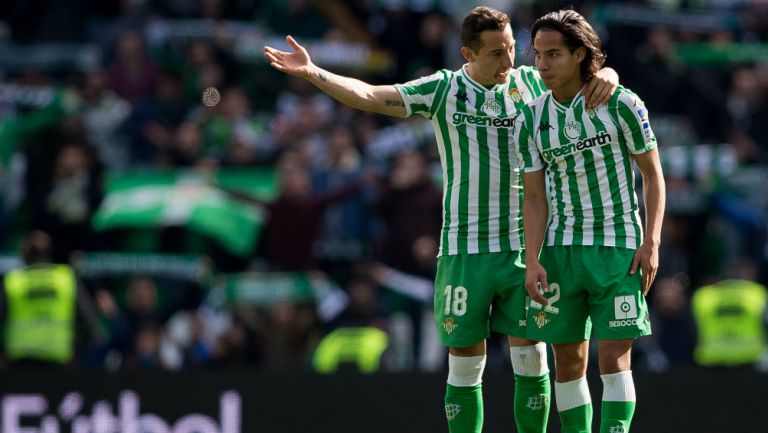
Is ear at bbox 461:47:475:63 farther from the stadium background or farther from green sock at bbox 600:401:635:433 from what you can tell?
the stadium background

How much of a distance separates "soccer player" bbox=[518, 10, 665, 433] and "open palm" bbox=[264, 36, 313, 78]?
1.04 meters

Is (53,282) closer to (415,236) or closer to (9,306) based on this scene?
(9,306)

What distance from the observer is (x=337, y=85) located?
22.4 ft

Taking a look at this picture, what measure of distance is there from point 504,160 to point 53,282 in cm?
537

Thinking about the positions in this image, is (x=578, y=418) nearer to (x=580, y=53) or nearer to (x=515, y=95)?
(x=515, y=95)

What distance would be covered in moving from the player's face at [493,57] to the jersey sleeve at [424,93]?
0.53ft

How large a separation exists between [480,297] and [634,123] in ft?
3.78

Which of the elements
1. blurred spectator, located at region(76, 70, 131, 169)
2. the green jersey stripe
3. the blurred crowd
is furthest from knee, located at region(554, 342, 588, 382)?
blurred spectator, located at region(76, 70, 131, 169)

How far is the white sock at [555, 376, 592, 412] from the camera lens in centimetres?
680

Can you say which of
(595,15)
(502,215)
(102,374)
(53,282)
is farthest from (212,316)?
(502,215)

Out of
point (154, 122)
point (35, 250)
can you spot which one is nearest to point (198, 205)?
point (154, 122)

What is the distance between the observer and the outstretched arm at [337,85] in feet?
22.1

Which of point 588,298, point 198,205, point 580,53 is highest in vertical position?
point 580,53

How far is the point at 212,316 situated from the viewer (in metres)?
12.7
